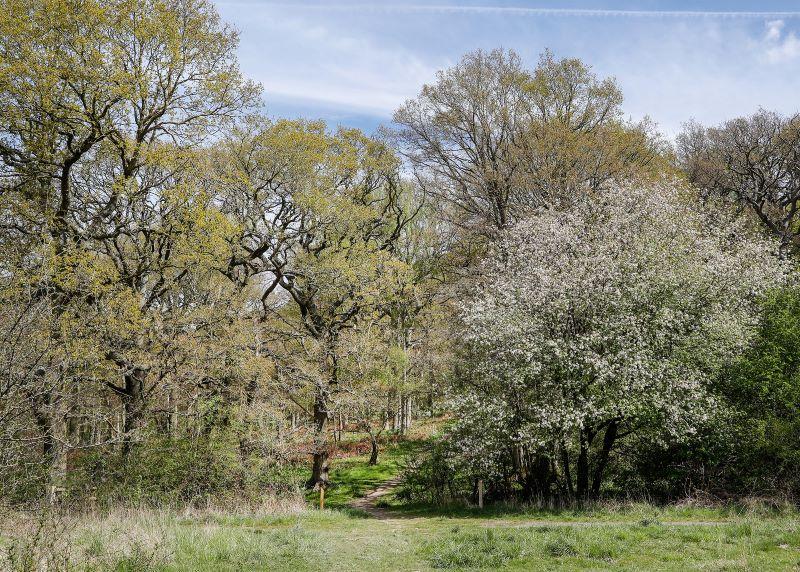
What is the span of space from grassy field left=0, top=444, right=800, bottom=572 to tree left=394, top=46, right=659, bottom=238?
48.7 feet

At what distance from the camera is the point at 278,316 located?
74.0ft

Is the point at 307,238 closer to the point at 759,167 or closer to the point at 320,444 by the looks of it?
the point at 320,444

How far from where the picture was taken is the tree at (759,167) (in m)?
31.8

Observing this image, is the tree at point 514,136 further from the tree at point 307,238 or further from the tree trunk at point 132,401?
the tree trunk at point 132,401

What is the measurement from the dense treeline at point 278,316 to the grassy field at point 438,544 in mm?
2588

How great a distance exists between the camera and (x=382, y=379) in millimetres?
21859

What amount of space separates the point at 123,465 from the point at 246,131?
12787 mm

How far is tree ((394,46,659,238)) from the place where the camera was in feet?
78.8

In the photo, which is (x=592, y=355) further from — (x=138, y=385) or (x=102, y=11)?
(x=102, y=11)

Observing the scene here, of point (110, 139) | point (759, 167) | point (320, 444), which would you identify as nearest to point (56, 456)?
point (320, 444)

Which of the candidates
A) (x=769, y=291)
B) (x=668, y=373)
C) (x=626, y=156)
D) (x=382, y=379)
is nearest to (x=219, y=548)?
(x=668, y=373)

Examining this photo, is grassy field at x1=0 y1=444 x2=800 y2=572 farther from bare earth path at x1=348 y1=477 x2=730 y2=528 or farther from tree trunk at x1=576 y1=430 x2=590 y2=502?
tree trunk at x1=576 y1=430 x2=590 y2=502

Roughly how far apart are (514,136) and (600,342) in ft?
48.6

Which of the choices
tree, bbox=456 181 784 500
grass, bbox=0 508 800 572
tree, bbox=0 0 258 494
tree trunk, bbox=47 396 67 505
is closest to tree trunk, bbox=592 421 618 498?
tree, bbox=456 181 784 500
